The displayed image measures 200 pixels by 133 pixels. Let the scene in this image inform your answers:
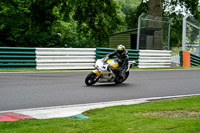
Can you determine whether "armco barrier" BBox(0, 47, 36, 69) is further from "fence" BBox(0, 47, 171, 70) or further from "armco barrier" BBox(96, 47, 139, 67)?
"armco barrier" BBox(96, 47, 139, 67)

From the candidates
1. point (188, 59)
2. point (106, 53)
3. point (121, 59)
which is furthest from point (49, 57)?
point (188, 59)

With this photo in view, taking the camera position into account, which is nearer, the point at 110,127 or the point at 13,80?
the point at 110,127

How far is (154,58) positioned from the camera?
845 inches

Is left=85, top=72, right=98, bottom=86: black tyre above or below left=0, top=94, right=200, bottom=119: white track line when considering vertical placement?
above

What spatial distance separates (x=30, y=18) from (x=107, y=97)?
20663 millimetres

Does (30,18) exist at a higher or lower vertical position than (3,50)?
higher

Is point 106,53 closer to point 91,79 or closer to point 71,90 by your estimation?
point 91,79

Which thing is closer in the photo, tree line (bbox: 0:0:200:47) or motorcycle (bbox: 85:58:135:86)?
motorcycle (bbox: 85:58:135:86)

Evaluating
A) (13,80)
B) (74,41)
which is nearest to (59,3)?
(74,41)

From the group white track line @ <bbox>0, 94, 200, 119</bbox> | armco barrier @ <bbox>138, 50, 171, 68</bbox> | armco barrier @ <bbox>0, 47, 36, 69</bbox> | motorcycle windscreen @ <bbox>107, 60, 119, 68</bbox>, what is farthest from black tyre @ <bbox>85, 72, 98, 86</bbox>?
armco barrier @ <bbox>138, 50, 171, 68</bbox>

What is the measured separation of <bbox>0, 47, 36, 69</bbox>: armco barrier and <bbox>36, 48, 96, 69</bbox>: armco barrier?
0.32 m

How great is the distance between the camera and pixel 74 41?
25.3m

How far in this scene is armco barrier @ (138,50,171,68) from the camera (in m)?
20.9

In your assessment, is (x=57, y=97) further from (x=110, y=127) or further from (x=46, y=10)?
(x=46, y=10)
